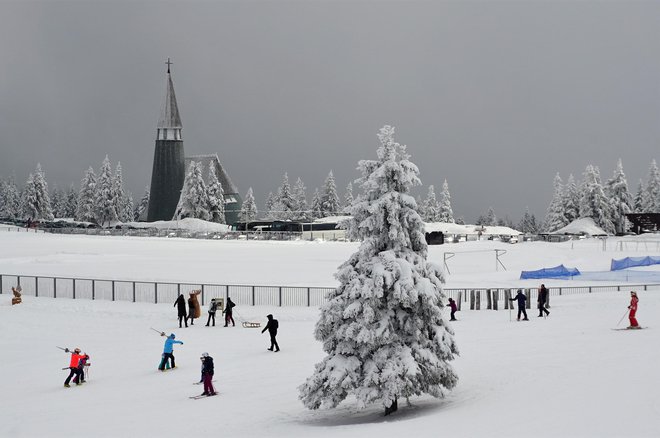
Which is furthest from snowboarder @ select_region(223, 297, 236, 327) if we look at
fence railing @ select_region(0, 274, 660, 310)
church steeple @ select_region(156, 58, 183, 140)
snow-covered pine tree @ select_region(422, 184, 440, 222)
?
snow-covered pine tree @ select_region(422, 184, 440, 222)

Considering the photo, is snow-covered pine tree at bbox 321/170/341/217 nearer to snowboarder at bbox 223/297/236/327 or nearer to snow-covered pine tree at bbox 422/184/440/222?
snow-covered pine tree at bbox 422/184/440/222

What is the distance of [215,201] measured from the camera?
4348 inches

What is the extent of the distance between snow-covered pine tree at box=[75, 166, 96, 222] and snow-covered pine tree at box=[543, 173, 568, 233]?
74533 millimetres

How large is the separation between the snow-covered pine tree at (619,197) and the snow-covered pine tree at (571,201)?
801cm

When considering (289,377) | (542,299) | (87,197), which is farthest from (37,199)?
(289,377)

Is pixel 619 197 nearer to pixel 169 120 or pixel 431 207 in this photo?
pixel 431 207

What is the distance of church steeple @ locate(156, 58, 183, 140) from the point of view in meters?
119

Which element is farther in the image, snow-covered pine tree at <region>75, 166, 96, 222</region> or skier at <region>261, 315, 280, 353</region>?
snow-covered pine tree at <region>75, 166, 96, 222</region>

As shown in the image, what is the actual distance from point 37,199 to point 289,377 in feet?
399

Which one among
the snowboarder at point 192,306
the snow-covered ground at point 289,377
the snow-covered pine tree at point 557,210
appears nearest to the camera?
the snow-covered ground at point 289,377

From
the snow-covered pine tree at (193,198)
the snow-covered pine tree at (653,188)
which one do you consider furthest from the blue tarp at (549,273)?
the snow-covered pine tree at (193,198)

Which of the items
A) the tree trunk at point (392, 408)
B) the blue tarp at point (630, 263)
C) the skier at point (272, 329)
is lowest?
the tree trunk at point (392, 408)

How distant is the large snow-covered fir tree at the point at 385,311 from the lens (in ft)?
54.0

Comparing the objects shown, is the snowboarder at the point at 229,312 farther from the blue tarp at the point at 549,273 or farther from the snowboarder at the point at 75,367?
the blue tarp at the point at 549,273
